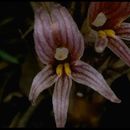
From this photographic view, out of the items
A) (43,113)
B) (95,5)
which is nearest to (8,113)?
(43,113)

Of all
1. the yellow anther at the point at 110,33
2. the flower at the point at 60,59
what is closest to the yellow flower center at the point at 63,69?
the flower at the point at 60,59

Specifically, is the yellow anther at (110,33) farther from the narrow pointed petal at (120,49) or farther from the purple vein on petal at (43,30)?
the purple vein on petal at (43,30)

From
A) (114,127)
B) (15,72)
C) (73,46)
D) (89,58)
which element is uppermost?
(73,46)

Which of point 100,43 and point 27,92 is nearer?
point 100,43

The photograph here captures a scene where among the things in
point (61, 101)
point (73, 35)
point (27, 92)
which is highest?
point (73, 35)

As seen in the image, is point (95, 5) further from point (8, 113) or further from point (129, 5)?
point (8, 113)

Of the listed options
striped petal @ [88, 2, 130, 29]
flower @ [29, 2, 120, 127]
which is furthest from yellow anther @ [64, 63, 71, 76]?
striped petal @ [88, 2, 130, 29]

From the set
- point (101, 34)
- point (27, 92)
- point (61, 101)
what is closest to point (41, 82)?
point (61, 101)

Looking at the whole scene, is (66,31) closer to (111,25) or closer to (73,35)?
(73,35)
